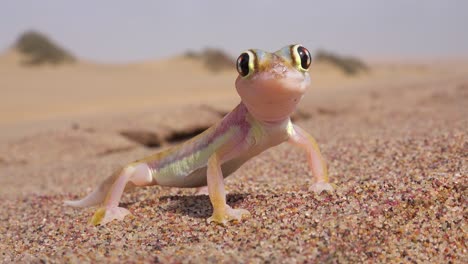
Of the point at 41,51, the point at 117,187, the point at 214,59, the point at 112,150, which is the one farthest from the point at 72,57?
the point at 117,187

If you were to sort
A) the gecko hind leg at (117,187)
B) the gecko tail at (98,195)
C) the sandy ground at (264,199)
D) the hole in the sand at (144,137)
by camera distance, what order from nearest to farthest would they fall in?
the sandy ground at (264,199), the gecko hind leg at (117,187), the gecko tail at (98,195), the hole in the sand at (144,137)

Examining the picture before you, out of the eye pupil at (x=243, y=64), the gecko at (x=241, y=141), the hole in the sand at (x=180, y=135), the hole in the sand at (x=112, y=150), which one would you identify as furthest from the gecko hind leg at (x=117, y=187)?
the hole in the sand at (x=180, y=135)

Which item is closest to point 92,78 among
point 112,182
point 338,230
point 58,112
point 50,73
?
point 50,73

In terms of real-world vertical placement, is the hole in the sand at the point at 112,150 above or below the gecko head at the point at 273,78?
below

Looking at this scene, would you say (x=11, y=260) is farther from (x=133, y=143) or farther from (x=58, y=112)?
(x=58, y=112)

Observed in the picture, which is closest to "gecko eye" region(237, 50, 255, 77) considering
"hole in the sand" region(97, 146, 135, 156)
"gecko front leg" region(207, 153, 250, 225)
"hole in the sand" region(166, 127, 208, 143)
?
"gecko front leg" region(207, 153, 250, 225)

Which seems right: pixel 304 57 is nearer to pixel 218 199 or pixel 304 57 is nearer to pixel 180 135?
pixel 218 199

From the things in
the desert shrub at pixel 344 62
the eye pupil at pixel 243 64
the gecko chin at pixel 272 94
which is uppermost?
the eye pupil at pixel 243 64

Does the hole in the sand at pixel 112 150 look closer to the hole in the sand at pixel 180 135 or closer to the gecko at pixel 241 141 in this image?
the hole in the sand at pixel 180 135
